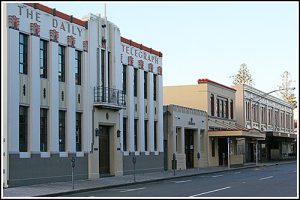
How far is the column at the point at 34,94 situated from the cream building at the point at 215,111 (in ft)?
75.8

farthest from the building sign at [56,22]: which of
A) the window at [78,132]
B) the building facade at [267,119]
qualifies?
the building facade at [267,119]

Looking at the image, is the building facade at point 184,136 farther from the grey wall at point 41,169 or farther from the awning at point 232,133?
the grey wall at point 41,169

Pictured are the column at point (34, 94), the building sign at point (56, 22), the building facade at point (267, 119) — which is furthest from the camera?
the building facade at point (267, 119)

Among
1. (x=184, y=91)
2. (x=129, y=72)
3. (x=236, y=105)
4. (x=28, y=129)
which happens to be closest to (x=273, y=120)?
(x=236, y=105)

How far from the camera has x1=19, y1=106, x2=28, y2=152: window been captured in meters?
24.7

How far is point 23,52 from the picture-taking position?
25.1 meters

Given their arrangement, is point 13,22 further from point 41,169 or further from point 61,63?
point 41,169

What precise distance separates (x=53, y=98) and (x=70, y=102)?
1486 mm

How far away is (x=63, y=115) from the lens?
2797cm

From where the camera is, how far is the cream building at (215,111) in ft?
155

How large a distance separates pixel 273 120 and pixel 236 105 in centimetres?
1620

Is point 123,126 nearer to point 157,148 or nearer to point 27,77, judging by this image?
point 157,148

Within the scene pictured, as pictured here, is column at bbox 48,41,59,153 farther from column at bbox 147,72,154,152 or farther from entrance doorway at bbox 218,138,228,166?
entrance doorway at bbox 218,138,228,166

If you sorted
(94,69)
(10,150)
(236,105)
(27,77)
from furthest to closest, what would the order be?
(236,105), (94,69), (27,77), (10,150)
